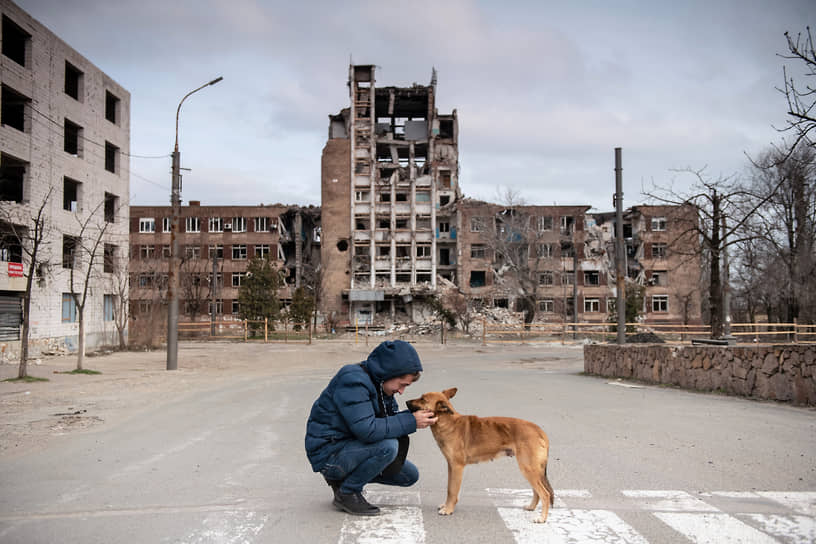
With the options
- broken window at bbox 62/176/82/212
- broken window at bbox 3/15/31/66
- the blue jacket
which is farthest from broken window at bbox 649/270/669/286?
the blue jacket

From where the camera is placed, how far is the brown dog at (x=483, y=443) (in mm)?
4914

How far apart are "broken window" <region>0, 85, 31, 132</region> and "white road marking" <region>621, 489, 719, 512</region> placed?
29.1m

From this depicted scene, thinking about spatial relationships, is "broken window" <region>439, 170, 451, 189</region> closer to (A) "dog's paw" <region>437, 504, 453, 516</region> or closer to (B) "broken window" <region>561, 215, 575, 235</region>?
(B) "broken window" <region>561, 215, 575, 235</region>

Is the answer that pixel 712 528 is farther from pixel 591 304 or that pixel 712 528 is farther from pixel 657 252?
pixel 657 252

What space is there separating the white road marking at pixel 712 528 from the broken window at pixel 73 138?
107ft

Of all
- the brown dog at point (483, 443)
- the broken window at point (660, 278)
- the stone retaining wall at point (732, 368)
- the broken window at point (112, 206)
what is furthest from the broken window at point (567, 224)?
the brown dog at point (483, 443)

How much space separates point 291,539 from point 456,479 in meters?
1.32

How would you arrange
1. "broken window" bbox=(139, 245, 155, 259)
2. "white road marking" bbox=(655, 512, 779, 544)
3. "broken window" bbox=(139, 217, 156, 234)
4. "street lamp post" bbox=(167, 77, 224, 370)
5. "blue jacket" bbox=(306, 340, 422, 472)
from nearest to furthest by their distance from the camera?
"white road marking" bbox=(655, 512, 779, 544) → "blue jacket" bbox=(306, 340, 422, 472) → "street lamp post" bbox=(167, 77, 224, 370) → "broken window" bbox=(139, 245, 155, 259) → "broken window" bbox=(139, 217, 156, 234)

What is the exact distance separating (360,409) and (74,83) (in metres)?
33.7

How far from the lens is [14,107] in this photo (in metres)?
29.1

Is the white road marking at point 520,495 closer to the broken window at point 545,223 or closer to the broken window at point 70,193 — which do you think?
the broken window at point 70,193

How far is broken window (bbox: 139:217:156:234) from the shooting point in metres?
76.8

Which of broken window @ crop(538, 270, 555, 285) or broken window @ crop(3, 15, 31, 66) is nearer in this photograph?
broken window @ crop(3, 15, 31, 66)

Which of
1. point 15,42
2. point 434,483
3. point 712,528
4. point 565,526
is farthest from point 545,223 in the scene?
point 565,526
